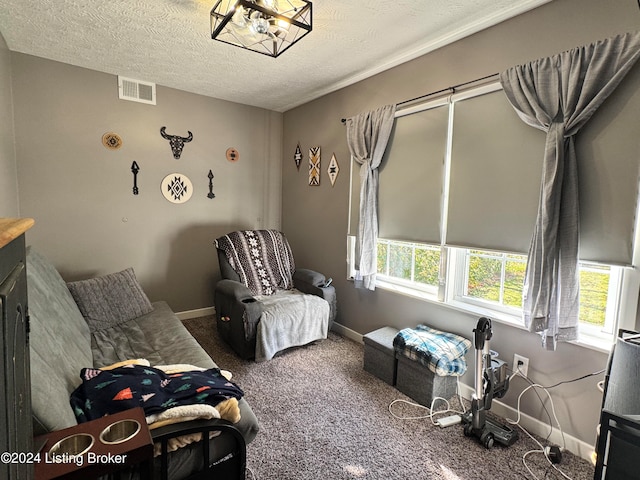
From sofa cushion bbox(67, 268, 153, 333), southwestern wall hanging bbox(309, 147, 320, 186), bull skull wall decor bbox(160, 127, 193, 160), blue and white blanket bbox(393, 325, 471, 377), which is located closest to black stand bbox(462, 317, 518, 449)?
blue and white blanket bbox(393, 325, 471, 377)

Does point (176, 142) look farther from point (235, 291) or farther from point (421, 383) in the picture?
point (421, 383)

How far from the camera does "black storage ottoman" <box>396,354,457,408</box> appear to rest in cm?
204

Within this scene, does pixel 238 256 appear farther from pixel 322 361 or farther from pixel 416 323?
pixel 416 323

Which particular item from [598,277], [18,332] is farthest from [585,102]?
[18,332]

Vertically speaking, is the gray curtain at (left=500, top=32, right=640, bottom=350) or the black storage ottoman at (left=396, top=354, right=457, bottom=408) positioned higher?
the gray curtain at (left=500, top=32, right=640, bottom=350)

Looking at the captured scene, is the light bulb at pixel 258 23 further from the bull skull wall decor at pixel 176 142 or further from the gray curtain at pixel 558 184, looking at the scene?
the bull skull wall decor at pixel 176 142

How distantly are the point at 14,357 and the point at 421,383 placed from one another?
6.79 feet

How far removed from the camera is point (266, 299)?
9.28ft

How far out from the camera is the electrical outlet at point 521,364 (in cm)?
188

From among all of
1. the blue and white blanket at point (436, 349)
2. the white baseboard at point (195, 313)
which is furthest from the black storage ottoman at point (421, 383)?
the white baseboard at point (195, 313)

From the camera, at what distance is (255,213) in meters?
3.91

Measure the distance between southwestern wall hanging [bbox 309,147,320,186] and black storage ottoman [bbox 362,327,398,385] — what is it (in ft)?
5.74

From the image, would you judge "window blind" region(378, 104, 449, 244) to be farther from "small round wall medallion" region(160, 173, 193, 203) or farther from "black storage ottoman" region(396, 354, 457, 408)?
"small round wall medallion" region(160, 173, 193, 203)

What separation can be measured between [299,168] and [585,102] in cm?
266
